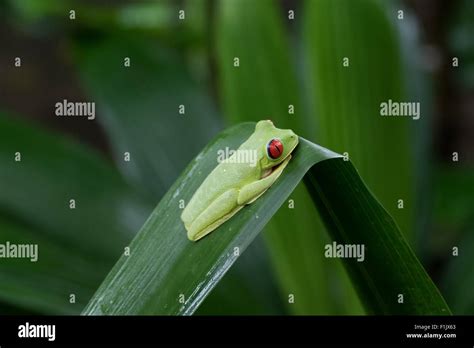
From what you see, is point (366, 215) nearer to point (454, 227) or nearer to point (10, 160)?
point (10, 160)

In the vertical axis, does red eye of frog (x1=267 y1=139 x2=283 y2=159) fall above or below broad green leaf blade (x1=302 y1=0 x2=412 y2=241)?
below

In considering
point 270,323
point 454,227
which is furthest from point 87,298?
point 454,227

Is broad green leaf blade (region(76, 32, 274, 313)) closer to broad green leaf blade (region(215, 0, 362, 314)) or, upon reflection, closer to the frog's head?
broad green leaf blade (region(215, 0, 362, 314))

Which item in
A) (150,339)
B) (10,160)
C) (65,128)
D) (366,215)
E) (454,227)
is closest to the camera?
(366,215)

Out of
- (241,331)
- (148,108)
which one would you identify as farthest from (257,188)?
(148,108)

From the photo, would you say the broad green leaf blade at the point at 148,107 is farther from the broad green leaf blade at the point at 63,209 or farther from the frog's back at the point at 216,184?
the frog's back at the point at 216,184

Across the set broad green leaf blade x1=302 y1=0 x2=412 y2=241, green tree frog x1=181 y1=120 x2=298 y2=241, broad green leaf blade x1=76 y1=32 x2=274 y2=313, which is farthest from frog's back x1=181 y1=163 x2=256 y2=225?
broad green leaf blade x1=76 y1=32 x2=274 y2=313
